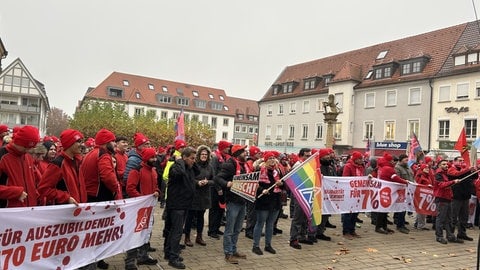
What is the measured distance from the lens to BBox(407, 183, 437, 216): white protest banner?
33.9 feet

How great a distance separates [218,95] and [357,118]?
47.0 metres

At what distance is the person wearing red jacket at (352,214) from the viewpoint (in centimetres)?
941

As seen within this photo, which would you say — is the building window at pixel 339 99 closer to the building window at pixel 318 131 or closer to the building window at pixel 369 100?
the building window at pixel 369 100

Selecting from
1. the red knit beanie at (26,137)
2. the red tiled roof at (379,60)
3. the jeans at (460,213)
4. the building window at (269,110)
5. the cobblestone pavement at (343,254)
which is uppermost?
the red tiled roof at (379,60)

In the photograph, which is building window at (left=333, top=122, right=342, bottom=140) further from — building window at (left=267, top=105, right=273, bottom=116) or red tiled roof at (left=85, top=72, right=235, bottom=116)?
red tiled roof at (left=85, top=72, right=235, bottom=116)

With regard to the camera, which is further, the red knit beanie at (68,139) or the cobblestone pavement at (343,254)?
the cobblestone pavement at (343,254)

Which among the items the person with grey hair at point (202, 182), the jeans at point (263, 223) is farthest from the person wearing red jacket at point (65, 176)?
the jeans at point (263, 223)

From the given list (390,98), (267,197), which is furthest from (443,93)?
(267,197)

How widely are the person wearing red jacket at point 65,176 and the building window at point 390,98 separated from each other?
3905cm

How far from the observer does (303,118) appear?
1998 inches

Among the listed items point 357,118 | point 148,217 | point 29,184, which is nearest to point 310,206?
point 148,217

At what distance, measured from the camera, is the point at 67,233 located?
15.5 feet

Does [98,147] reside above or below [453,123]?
below

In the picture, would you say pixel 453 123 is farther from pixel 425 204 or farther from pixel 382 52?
pixel 425 204
